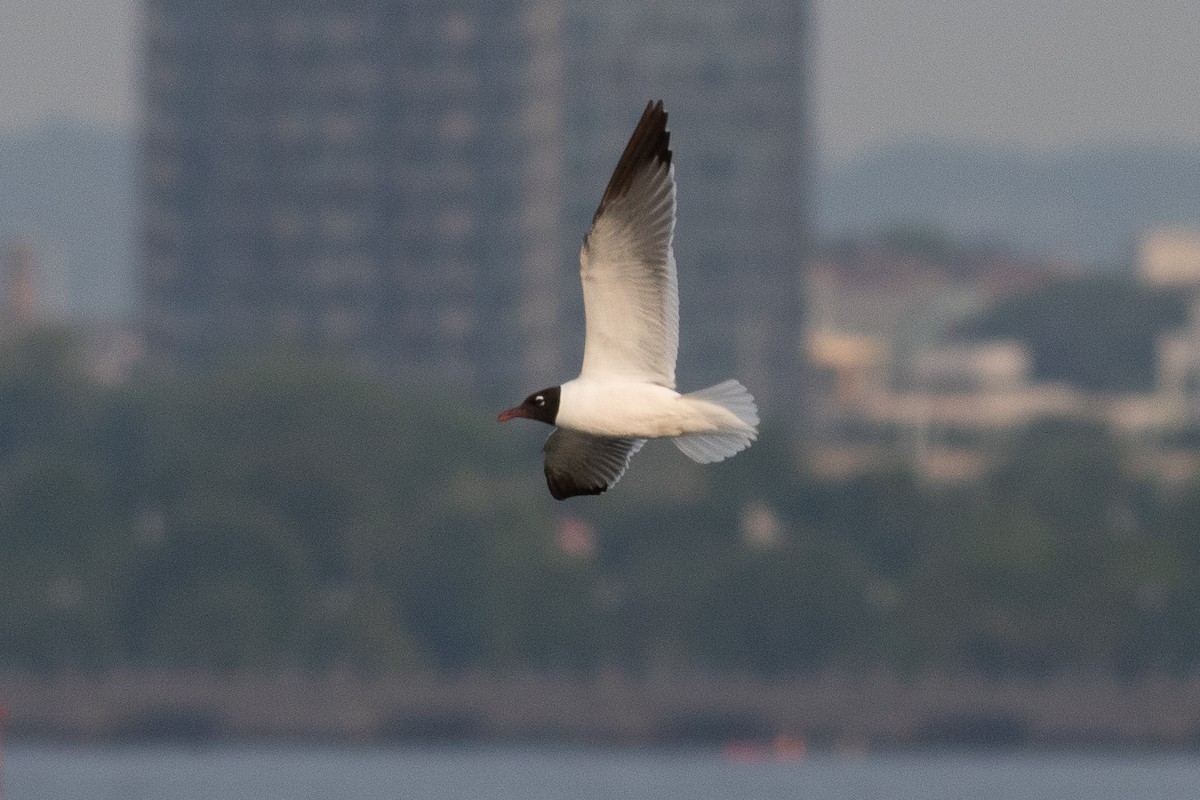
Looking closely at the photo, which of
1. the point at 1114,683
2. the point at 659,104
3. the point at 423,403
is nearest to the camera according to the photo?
the point at 659,104

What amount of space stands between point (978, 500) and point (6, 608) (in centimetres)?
4350

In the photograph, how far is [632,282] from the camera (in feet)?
90.9

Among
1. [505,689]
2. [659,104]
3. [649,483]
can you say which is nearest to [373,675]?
[505,689]

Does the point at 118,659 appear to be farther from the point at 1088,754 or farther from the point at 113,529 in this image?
the point at 1088,754

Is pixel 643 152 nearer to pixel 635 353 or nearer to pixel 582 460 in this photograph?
pixel 635 353

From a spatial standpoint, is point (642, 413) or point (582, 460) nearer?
point (642, 413)

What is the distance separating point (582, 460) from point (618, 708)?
11845cm

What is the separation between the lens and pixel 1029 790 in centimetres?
12412

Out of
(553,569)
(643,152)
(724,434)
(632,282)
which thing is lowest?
(553,569)

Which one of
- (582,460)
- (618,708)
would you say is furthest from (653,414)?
(618,708)

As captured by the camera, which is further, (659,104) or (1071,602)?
(1071,602)

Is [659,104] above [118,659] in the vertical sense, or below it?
above

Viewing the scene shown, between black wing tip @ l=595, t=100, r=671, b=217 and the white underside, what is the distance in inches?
43.6

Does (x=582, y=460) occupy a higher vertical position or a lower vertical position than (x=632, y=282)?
lower
